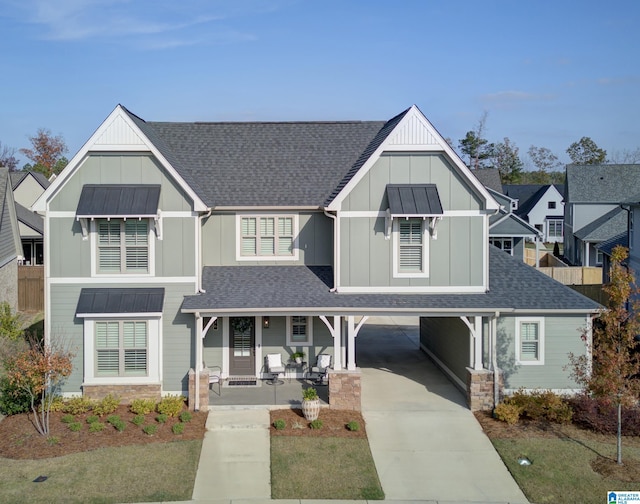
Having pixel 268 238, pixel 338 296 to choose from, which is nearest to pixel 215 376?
pixel 338 296

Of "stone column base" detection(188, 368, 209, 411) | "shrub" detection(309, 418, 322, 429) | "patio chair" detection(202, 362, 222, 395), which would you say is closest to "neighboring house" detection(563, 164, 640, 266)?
"patio chair" detection(202, 362, 222, 395)

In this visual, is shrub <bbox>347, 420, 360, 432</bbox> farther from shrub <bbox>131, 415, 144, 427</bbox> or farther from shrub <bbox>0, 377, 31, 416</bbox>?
shrub <bbox>0, 377, 31, 416</bbox>

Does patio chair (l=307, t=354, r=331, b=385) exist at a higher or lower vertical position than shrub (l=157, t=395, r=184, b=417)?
higher

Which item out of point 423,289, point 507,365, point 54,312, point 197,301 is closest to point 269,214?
point 197,301

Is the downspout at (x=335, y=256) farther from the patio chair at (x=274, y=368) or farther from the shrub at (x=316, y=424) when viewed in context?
the shrub at (x=316, y=424)

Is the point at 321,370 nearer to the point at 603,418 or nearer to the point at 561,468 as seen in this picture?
the point at 561,468

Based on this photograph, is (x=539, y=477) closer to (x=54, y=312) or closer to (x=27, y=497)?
(x=27, y=497)
